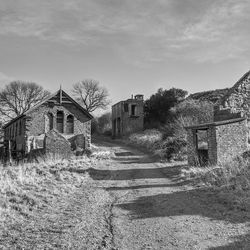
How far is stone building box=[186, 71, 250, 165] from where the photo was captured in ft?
50.6

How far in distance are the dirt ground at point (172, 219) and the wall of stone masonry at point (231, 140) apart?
174 inches

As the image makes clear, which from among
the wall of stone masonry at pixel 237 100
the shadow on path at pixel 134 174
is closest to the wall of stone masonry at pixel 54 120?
the shadow on path at pixel 134 174

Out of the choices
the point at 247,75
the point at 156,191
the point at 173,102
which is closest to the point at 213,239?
the point at 156,191

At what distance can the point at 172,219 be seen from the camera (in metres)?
7.23

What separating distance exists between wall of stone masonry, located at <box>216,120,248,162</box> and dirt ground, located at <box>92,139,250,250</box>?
442cm

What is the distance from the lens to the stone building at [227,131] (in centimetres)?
1543

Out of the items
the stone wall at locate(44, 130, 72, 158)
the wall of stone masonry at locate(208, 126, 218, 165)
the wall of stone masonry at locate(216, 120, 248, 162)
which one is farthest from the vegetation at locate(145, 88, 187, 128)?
the wall of stone masonry at locate(208, 126, 218, 165)

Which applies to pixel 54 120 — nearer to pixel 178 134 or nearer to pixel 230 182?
pixel 178 134

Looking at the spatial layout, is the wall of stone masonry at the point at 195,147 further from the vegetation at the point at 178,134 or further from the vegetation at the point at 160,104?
the vegetation at the point at 160,104

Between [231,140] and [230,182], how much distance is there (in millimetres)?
5552

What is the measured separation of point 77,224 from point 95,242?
47.8 inches

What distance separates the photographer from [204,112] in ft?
93.6

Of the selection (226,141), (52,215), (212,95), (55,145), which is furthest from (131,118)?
(52,215)

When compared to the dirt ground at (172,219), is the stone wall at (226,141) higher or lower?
higher
